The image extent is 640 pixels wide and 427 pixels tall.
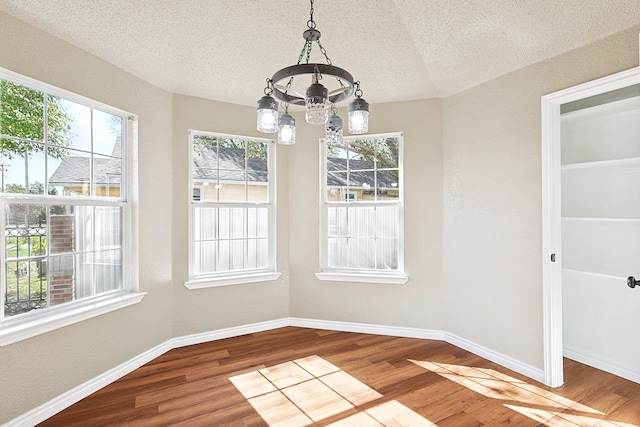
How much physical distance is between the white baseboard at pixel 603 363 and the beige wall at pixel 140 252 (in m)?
3.83

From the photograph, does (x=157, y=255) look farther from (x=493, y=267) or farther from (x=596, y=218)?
(x=596, y=218)

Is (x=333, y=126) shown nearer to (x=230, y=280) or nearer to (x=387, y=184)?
(x=387, y=184)

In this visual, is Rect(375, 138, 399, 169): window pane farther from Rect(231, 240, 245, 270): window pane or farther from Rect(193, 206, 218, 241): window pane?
Rect(193, 206, 218, 241): window pane

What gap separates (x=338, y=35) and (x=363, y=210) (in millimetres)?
1796

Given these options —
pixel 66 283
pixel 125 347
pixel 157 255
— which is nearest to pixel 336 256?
pixel 157 255

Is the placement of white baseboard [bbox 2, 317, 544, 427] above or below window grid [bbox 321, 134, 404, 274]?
below

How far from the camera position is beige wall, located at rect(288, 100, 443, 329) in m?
3.65

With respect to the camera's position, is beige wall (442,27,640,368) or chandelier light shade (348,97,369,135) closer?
chandelier light shade (348,97,369,135)

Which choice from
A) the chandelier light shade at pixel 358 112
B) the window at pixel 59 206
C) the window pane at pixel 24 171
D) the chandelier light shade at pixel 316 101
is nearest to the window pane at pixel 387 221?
the chandelier light shade at pixel 358 112

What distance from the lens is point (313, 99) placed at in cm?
160

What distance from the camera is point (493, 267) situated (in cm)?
314

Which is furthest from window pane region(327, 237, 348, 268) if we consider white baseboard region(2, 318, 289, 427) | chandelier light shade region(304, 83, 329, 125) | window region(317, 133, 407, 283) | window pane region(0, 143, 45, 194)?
window pane region(0, 143, 45, 194)

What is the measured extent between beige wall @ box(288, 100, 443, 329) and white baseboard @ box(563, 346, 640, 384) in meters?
1.16

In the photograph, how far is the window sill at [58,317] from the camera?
6.97 ft
